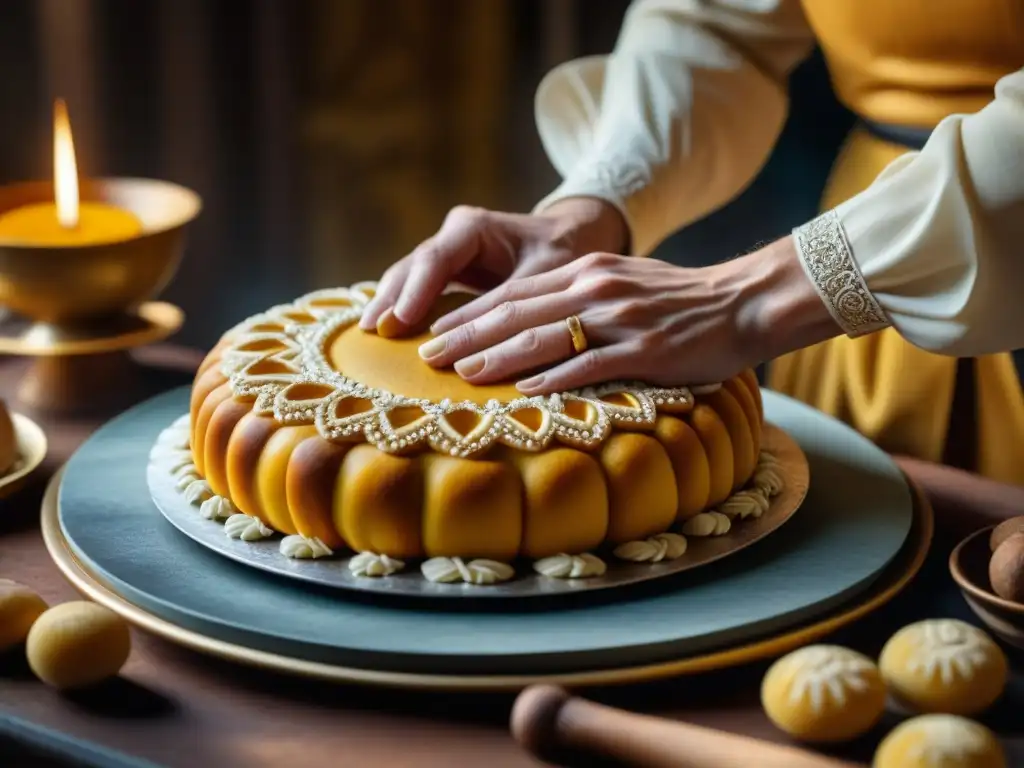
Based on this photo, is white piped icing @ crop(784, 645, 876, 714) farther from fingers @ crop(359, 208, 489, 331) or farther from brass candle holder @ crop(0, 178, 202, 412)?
brass candle holder @ crop(0, 178, 202, 412)

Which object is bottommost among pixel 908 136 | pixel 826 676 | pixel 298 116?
pixel 298 116

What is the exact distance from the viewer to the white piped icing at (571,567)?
808 mm

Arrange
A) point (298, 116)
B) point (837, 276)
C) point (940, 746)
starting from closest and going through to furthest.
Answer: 1. point (940, 746)
2. point (837, 276)
3. point (298, 116)

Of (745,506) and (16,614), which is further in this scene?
(745,506)

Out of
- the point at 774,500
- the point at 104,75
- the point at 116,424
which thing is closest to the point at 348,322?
the point at 116,424

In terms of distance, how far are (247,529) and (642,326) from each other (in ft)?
1.02

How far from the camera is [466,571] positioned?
80 cm

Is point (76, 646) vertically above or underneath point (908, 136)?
underneath

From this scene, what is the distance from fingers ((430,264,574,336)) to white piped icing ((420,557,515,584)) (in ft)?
0.76

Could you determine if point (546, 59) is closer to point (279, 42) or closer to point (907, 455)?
point (279, 42)

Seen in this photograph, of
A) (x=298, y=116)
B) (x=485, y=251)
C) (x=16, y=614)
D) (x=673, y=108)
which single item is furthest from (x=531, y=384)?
(x=298, y=116)

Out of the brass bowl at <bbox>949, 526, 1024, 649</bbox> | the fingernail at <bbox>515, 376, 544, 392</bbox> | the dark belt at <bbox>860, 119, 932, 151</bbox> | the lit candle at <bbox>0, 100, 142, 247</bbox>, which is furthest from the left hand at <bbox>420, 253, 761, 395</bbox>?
the lit candle at <bbox>0, 100, 142, 247</bbox>

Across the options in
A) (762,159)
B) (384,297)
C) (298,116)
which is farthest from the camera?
(298,116)

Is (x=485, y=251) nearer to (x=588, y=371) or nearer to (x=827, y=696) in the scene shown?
(x=588, y=371)
